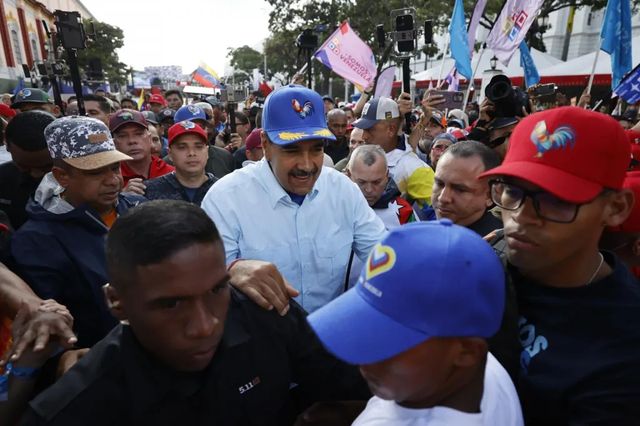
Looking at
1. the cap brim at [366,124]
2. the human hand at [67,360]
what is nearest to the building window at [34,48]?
the cap brim at [366,124]

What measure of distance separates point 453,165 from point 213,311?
1.60 meters

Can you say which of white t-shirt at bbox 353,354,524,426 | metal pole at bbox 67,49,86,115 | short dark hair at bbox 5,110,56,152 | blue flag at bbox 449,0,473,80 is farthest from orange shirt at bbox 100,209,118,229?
blue flag at bbox 449,0,473,80

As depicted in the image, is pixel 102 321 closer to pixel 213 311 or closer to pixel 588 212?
pixel 213 311

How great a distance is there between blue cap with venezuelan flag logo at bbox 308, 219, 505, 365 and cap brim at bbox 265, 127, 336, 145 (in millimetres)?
1062

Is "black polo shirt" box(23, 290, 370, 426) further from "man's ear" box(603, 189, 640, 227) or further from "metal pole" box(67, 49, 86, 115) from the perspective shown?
"metal pole" box(67, 49, 86, 115)

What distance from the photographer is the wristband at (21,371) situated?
1.24m

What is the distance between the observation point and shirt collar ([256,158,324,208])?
2025mm

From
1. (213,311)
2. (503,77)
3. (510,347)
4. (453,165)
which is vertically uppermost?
(503,77)

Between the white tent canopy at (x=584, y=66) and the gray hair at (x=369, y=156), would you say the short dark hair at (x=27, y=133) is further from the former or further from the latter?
the white tent canopy at (x=584, y=66)

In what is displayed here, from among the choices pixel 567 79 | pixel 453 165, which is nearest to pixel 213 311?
pixel 453 165

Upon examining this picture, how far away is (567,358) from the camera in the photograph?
1168 millimetres

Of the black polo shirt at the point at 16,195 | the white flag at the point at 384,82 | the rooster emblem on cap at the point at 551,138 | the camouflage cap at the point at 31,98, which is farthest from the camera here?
the white flag at the point at 384,82

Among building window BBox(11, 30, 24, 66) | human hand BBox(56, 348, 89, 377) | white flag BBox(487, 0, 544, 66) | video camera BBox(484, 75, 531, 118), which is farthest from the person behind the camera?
building window BBox(11, 30, 24, 66)

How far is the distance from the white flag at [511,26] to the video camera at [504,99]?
3.48 m
